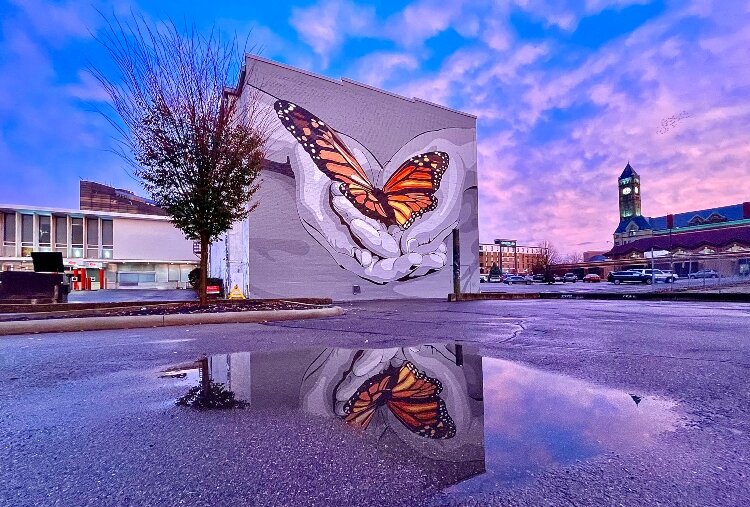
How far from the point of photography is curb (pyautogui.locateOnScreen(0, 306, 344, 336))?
26.3 ft

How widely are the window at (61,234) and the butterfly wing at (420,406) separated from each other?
1942 inches

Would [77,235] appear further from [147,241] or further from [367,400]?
[367,400]

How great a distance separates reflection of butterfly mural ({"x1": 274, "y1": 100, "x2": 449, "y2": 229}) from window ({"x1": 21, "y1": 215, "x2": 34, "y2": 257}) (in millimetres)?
36852

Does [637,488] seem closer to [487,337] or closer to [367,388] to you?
[367,388]

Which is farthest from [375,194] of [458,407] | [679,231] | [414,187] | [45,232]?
[679,231]

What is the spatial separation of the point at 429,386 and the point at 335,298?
17.9 metres

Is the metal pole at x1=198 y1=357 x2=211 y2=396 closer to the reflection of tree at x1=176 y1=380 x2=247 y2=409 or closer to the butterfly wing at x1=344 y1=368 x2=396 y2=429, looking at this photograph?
the reflection of tree at x1=176 y1=380 x2=247 y2=409

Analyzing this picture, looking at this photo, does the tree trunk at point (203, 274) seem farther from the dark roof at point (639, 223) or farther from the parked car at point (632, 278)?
the dark roof at point (639, 223)

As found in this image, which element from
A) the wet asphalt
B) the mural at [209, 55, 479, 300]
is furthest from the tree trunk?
the mural at [209, 55, 479, 300]

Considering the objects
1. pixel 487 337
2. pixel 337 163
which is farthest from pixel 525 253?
pixel 487 337

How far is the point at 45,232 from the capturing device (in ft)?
132

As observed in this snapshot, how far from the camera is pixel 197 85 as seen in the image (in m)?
12.7

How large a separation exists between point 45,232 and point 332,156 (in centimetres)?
3783

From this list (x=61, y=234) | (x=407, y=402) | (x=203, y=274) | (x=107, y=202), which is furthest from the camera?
(x=107, y=202)
